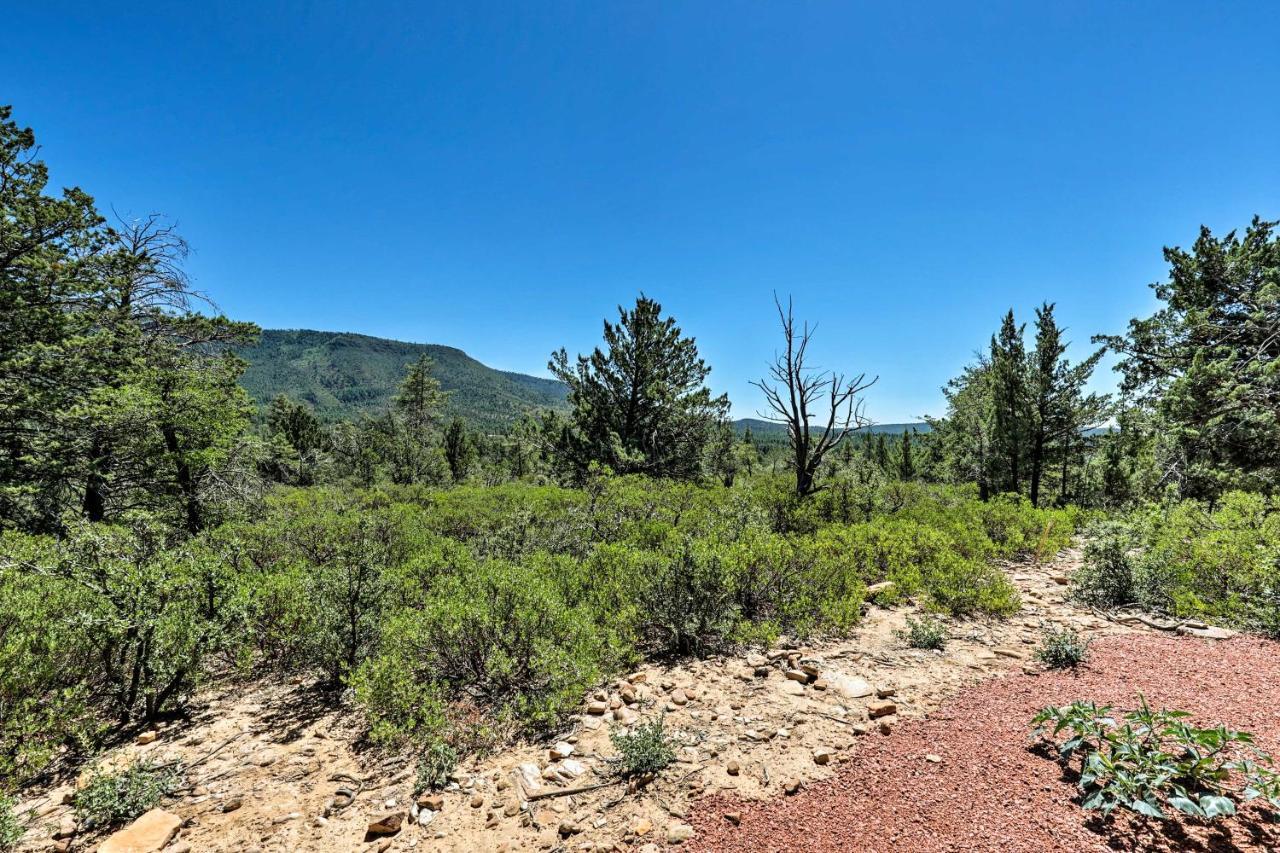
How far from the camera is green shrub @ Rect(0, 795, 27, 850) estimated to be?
2.80 m

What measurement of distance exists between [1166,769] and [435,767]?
4.28 metres

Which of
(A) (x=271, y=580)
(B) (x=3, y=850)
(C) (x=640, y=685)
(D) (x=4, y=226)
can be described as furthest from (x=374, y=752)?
(D) (x=4, y=226)

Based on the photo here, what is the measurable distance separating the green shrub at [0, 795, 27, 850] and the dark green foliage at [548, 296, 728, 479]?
49.8 ft

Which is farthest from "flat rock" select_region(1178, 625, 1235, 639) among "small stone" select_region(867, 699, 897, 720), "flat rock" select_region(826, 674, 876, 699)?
"small stone" select_region(867, 699, 897, 720)

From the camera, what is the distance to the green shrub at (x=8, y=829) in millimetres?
2803

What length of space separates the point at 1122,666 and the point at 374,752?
21.2 feet

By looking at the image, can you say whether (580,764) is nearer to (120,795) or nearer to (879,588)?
(120,795)

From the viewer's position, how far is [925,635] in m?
5.01

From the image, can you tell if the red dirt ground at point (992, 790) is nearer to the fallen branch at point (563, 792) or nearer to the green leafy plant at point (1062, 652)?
the green leafy plant at point (1062, 652)

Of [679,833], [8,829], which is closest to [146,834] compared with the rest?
[8,829]

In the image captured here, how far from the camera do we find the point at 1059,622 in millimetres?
5629

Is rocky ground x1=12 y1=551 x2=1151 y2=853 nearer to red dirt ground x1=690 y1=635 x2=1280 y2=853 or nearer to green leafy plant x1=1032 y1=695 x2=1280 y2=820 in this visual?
red dirt ground x1=690 y1=635 x2=1280 y2=853

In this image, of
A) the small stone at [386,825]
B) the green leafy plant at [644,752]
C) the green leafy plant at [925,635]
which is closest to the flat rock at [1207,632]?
the green leafy plant at [925,635]

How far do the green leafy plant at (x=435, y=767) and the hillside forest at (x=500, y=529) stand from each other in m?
0.03
